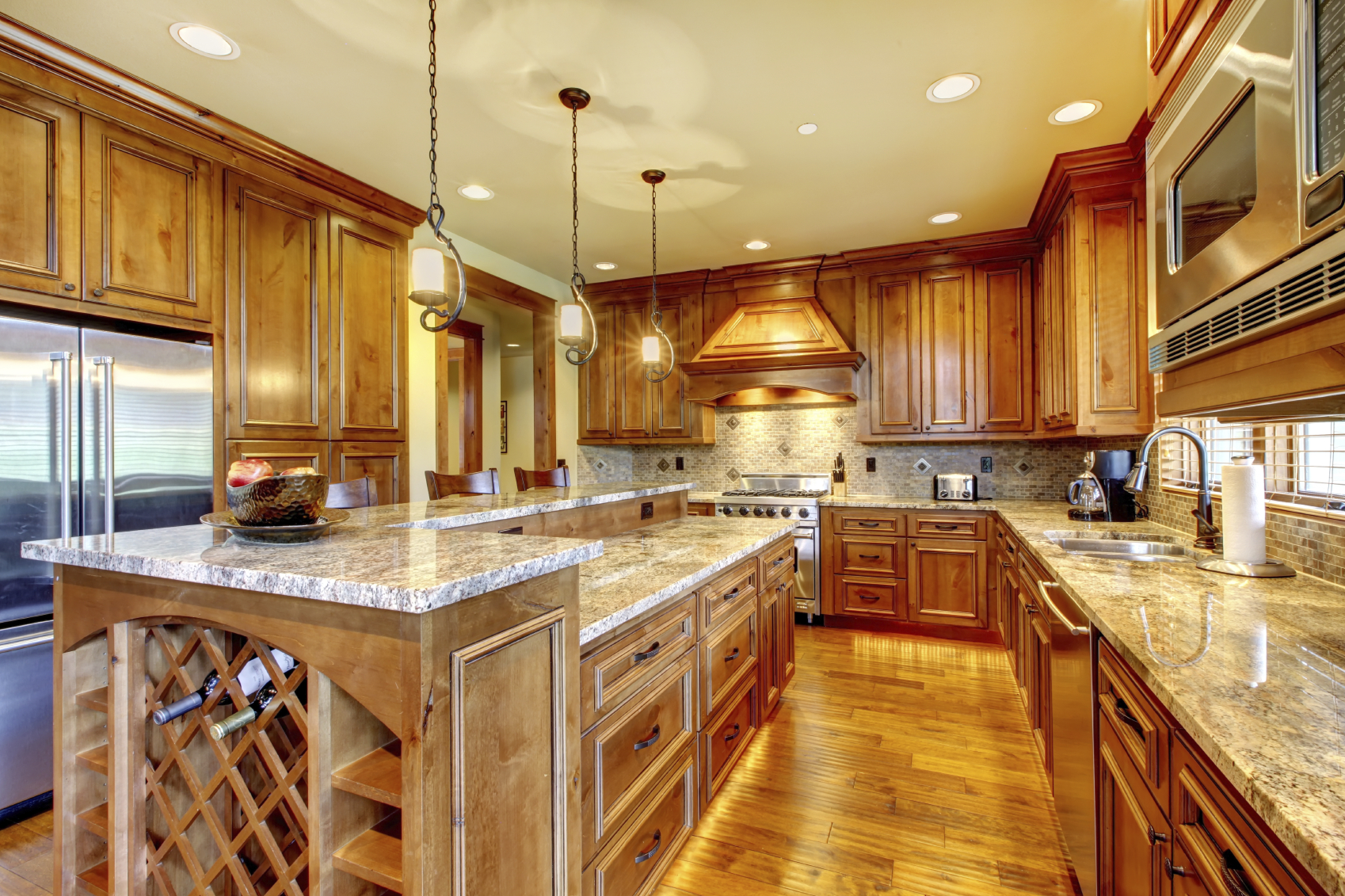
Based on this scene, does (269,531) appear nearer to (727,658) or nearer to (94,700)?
(94,700)

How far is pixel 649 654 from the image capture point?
5.32ft

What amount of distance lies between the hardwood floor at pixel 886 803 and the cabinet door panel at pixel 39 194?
2.91m

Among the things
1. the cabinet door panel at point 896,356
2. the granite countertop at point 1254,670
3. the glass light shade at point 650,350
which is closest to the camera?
the granite countertop at point 1254,670

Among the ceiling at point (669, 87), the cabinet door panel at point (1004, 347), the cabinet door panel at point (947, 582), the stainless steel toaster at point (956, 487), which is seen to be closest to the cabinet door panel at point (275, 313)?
the ceiling at point (669, 87)

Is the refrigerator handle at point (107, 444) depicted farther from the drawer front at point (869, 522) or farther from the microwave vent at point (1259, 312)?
the drawer front at point (869, 522)

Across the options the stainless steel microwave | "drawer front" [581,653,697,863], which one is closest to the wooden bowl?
"drawer front" [581,653,697,863]

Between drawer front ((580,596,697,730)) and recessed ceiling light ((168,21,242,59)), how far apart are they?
94.4 inches

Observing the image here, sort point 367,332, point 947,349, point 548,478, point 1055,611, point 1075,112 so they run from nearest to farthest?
point 1055,611, point 1075,112, point 367,332, point 548,478, point 947,349

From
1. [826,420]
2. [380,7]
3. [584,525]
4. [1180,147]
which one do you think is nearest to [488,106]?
[380,7]

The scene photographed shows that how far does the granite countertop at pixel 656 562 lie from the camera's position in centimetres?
144

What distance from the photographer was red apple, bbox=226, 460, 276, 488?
3.95ft

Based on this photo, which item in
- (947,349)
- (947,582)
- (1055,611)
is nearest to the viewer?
(1055,611)

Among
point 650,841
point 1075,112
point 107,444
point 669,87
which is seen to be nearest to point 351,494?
point 107,444

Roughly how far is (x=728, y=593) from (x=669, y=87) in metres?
1.95
